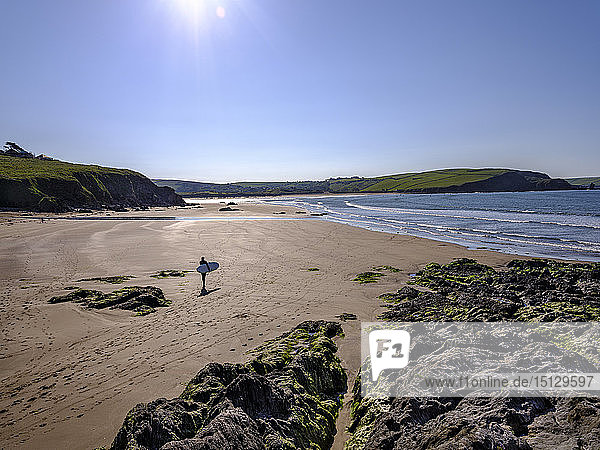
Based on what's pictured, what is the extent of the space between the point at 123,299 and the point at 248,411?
376 inches

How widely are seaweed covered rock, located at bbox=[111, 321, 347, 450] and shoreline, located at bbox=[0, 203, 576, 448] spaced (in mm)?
615

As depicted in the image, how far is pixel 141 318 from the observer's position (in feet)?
33.4

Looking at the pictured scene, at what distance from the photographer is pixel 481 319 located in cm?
689

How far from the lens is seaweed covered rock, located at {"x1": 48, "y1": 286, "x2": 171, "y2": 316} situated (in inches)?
431

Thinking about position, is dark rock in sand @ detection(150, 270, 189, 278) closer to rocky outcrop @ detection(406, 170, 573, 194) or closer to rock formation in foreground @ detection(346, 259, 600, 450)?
rock formation in foreground @ detection(346, 259, 600, 450)

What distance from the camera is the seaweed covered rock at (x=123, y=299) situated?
35.9 ft

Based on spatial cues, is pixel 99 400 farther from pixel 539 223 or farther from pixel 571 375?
pixel 539 223

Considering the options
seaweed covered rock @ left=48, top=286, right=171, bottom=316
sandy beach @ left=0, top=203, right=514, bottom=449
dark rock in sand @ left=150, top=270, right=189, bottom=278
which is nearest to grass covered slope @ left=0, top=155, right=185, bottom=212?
→ sandy beach @ left=0, top=203, right=514, bottom=449

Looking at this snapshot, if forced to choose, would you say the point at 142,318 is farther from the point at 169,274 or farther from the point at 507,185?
the point at 507,185

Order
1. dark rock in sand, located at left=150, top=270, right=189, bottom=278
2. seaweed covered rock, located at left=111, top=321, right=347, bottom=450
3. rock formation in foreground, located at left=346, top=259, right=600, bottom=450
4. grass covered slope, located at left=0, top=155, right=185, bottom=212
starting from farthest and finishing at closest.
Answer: grass covered slope, located at left=0, top=155, right=185, bottom=212
dark rock in sand, located at left=150, top=270, right=189, bottom=278
seaweed covered rock, located at left=111, top=321, right=347, bottom=450
rock formation in foreground, located at left=346, top=259, right=600, bottom=450

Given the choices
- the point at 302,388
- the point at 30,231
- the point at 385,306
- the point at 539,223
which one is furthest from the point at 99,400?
the point at 539,223

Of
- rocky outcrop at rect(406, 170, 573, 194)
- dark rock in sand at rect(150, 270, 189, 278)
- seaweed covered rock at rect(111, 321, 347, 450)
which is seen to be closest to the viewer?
seaweed covered rock at rect(111, 321, 347, 450)

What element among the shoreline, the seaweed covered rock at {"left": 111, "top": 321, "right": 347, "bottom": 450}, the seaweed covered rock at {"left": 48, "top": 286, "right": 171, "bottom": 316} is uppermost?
the seaweed covered rock at {"left": 111, "top": 321, "right": 347, "bottom": 450}

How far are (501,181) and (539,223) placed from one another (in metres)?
143
